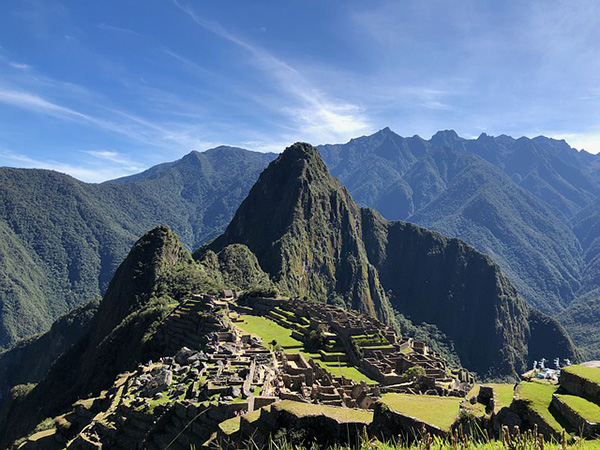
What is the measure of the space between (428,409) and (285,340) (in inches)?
1944

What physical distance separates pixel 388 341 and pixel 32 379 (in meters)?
99.7

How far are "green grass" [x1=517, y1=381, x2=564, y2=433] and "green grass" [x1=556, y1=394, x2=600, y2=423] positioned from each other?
0.49 metres

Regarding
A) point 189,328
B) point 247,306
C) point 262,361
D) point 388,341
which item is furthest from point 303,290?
point 262,361

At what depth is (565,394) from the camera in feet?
37.8

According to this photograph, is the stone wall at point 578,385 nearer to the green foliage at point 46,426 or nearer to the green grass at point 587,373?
the green grass at point 587,373

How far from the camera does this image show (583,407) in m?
10.2

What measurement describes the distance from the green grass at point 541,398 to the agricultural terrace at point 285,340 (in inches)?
1341

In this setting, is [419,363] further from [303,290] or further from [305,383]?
[303,290]

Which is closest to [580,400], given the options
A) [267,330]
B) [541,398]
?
[541,398]

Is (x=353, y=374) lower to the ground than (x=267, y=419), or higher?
lower

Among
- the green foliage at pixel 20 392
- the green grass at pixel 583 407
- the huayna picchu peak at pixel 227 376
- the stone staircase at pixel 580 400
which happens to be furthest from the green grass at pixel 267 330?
the green foliage at pixel 20 392

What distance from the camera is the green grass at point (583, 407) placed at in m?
9.70

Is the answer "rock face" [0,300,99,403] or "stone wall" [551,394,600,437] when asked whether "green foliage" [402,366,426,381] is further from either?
"rock face" [0,300,99,403]

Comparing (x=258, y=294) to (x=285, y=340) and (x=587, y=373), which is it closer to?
(x=285, y=340)
